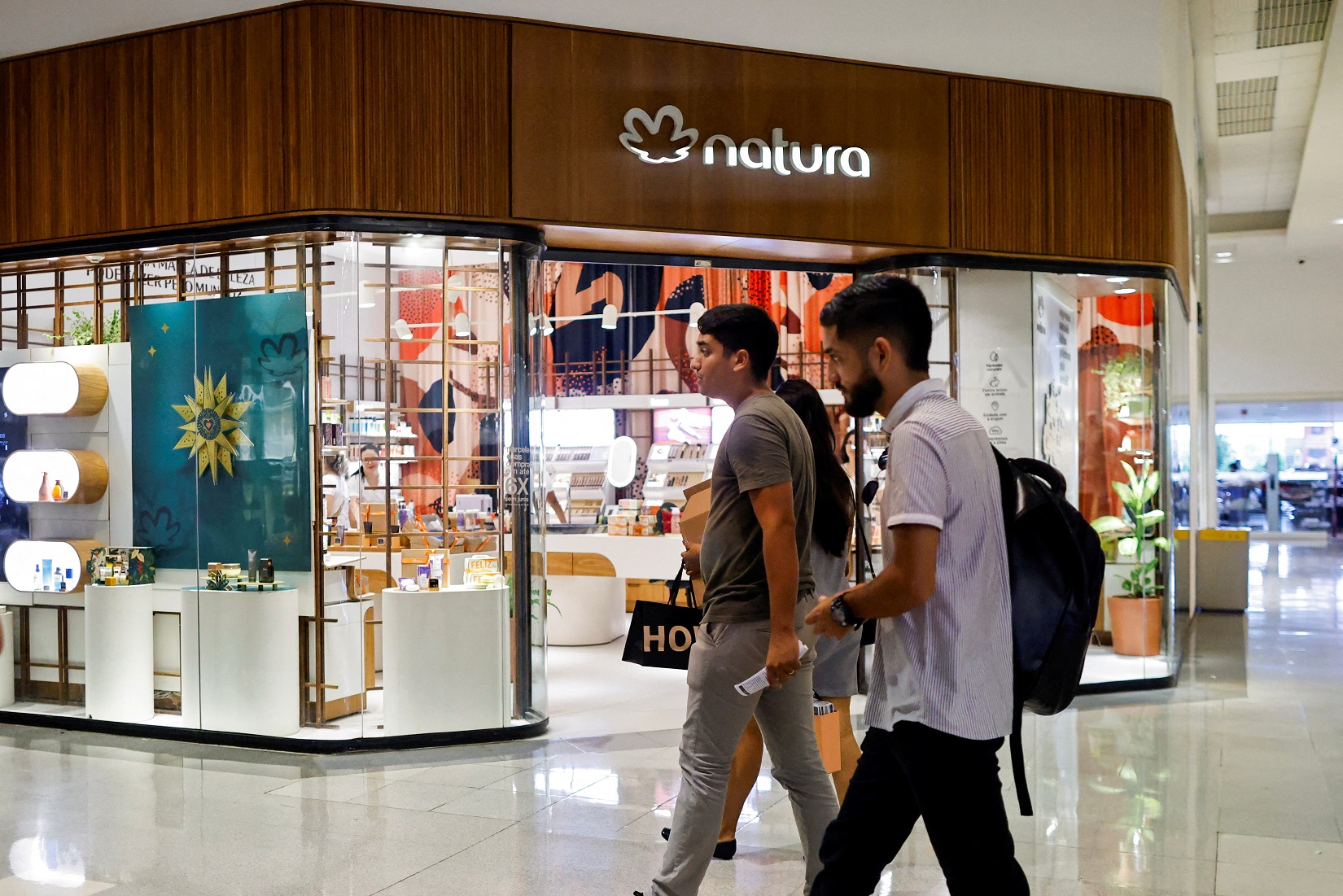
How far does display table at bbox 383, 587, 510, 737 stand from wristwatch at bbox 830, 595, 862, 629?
3407 millimetres

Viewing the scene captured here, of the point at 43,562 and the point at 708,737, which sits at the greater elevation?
the point at 43,562

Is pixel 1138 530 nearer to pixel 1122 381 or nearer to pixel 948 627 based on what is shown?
pixel 1122 381

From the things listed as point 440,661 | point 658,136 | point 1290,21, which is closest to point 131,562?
point 440,661

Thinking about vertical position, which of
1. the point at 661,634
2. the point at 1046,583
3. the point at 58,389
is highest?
the point at 58,389

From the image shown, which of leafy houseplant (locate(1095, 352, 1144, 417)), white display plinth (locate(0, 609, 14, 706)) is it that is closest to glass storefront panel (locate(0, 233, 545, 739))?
white display plinth (locate(0, 609, 14, 706))

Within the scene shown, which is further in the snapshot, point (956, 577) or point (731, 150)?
point (731, 150)

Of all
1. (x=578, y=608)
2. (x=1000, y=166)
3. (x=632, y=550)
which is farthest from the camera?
(x=578, y=608)

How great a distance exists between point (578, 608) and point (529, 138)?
4.01 m

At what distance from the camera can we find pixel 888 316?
2.11 m

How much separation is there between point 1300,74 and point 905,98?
6.03 m

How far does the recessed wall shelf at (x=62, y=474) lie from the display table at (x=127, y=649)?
0.49 meters

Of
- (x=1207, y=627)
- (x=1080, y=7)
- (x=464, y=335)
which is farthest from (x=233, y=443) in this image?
(x=1207, y=627)

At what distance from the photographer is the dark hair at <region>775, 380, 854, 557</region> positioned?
3271mm

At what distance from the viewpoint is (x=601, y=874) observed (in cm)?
346
